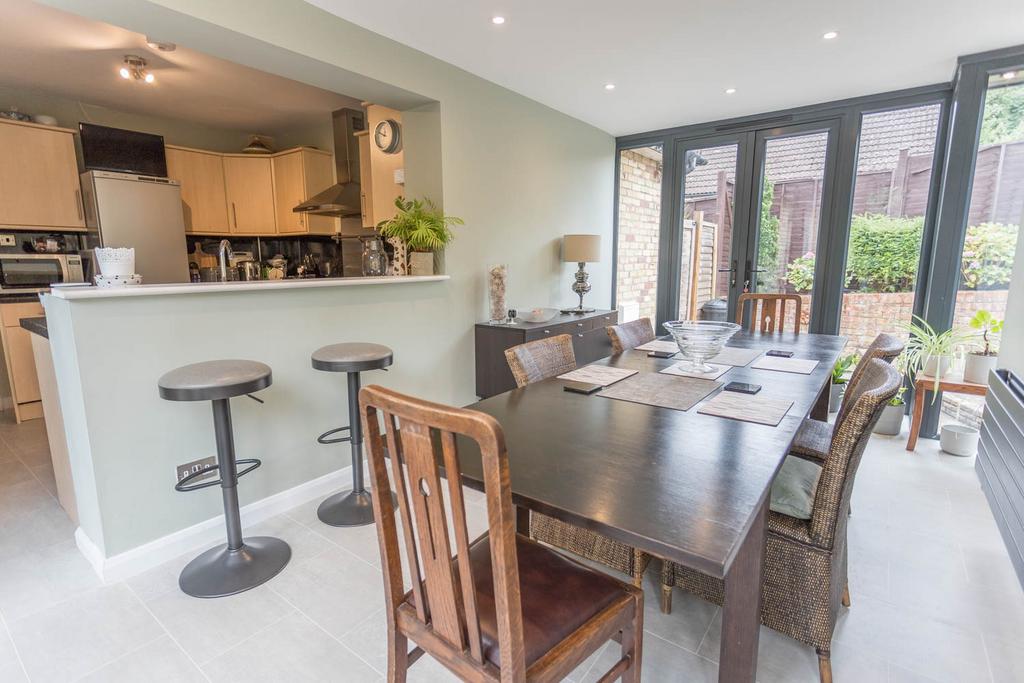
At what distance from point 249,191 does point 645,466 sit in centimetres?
546

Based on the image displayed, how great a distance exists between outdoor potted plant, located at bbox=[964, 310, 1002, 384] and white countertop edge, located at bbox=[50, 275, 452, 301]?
11.1 feet

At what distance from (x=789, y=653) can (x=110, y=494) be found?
2.54 meters

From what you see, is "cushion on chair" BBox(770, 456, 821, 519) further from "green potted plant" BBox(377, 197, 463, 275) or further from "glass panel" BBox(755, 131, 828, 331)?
"glass panel" BBox(755, 131, 828, 331)

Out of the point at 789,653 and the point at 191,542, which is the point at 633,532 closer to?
the point at 789,653

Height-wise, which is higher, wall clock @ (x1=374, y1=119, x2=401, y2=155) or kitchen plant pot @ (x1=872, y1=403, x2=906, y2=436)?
wall clock @ (x1=374, y1=119, x2=401, y2=155)

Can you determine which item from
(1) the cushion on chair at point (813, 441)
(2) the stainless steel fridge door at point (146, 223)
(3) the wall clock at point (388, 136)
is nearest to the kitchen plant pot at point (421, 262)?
(3) the wall clock at point (388, 136)

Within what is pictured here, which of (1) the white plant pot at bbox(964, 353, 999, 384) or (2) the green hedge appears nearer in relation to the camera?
(1) the white plant pot at bbox(964, 353, 999, 384)

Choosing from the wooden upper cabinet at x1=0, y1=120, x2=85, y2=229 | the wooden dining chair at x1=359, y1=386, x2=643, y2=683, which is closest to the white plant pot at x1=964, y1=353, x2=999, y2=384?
the wooden dining chair at x1=359, y1=386, x2=643, y2=683

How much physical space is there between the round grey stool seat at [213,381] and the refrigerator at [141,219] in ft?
9.59

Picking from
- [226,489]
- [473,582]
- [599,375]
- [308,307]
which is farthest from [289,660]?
[308,307]

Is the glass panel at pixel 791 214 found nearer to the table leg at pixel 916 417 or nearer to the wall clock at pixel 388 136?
the table leg at pixel 916 417

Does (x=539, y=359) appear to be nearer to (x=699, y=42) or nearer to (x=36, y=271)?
(x=699, y=42)

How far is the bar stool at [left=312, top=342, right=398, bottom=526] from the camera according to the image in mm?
2270

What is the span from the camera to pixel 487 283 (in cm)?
361
